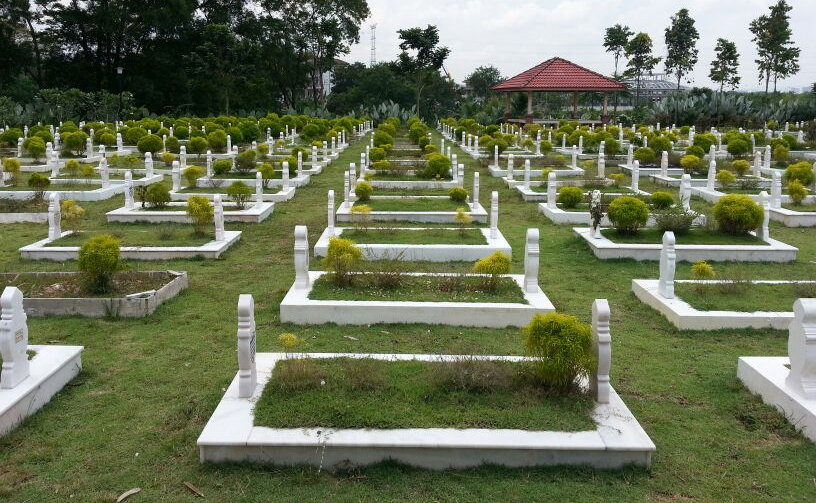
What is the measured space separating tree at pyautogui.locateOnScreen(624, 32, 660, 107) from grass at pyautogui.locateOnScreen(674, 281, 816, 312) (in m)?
44.7

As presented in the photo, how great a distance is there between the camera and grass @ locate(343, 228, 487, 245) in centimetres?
1119

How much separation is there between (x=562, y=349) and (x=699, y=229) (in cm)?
798

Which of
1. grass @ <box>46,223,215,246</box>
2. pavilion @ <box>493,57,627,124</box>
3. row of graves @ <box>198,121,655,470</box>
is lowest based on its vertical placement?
row of graves @ <box>198,121,655,470</box>

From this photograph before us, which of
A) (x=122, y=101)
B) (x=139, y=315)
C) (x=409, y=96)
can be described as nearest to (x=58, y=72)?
(x=122, y=101)

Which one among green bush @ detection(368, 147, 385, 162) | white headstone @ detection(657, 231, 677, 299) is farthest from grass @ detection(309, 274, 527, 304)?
green bush @ detection(368, 147, 385, 162)

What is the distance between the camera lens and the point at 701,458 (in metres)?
4.77

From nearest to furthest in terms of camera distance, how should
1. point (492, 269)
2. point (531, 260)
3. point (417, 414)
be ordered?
point (417, 414), point (531, 260), point (492, 269)

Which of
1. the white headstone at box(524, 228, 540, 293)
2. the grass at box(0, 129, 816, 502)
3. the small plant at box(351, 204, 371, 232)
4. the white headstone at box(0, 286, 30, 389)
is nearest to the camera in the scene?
the grass at box(0, 129, 816, 502)

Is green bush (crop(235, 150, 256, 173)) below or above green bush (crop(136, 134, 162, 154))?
below

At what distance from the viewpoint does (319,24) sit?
172 ft

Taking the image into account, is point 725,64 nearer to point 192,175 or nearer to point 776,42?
point 776,42

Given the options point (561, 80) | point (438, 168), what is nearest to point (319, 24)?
point (561, 80)

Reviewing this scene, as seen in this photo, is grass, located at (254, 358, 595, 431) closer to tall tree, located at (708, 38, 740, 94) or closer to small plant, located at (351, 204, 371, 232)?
small plant, located at (351, 204, 371, 232)

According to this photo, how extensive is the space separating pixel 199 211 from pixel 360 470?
7.96 meters
